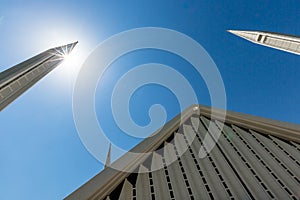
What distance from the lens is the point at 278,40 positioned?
16516 mm

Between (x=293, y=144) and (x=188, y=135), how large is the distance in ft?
22.1

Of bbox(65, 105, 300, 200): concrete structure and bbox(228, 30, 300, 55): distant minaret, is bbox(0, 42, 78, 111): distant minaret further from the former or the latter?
bbox(228, 30, 300, 55): distant minaret

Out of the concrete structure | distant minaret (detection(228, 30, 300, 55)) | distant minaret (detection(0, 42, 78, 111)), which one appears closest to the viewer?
the concrete structure

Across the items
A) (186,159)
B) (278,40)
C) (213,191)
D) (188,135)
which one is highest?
(278,40)

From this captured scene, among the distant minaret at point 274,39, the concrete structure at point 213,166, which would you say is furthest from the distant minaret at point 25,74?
the distant minaret at point 274,39

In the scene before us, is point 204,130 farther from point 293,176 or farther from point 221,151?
point 293,176

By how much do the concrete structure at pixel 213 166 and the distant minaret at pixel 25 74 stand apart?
7.39 metres

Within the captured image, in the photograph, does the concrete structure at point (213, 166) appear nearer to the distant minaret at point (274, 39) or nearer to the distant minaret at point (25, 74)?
the distant minaret at point (274, 39)

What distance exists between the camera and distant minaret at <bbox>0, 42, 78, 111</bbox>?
1498 cm

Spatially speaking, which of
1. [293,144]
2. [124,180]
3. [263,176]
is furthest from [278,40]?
[124,180]

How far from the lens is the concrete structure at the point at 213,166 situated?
11469 millimetres

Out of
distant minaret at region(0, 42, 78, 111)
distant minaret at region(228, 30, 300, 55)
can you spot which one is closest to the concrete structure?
distant minaret at region(228, 30, 300, 55)

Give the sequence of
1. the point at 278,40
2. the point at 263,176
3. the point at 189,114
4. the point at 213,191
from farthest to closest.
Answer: the point at 189,114
the point at 278,40
the point at 263,176
the point at 213,191

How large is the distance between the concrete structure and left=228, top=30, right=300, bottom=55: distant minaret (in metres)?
5.17
